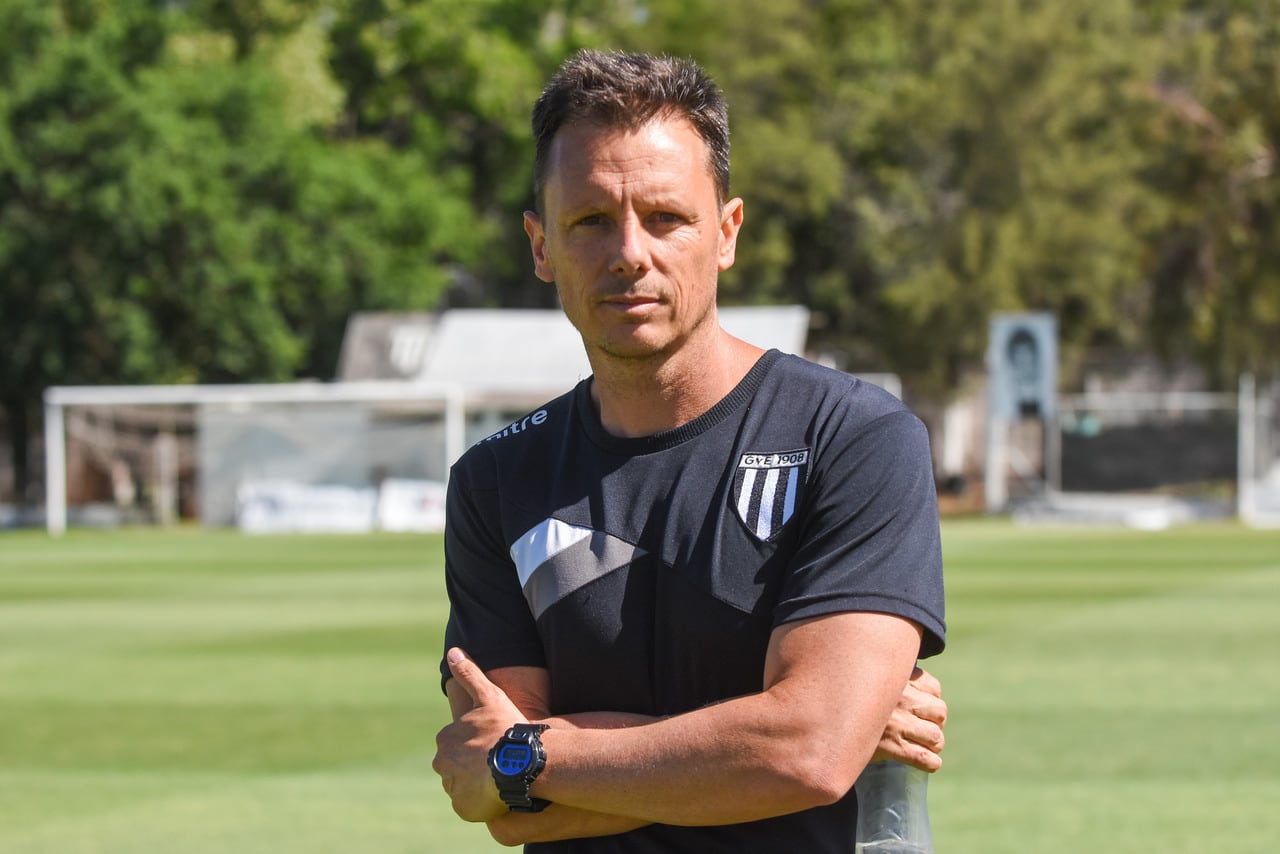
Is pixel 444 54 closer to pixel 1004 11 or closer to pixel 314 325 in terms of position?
pixel 314 325

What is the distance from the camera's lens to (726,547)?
119 inches

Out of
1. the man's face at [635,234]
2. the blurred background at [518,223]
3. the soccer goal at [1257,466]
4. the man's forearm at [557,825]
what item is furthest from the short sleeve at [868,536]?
the soccer goal at [1257,466]

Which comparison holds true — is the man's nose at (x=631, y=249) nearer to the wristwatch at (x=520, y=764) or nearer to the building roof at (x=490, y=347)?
the wristwatch at (x=520, y=764)

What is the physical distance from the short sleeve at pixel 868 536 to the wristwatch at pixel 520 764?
466 mm

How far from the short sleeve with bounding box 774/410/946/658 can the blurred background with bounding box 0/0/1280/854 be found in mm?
18626

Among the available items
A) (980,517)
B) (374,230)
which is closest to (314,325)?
(374,230)

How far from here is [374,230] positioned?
48.0 meters

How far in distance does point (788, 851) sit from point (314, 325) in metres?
47.7

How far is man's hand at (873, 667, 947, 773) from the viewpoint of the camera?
122 inches

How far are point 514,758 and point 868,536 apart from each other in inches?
27.5

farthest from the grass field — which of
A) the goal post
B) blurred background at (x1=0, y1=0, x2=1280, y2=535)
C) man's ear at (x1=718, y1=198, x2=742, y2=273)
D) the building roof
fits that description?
blurred background at (x1=0, y1=0, x2=1280, y2=535)

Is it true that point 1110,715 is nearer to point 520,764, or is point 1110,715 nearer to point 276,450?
point 520,764

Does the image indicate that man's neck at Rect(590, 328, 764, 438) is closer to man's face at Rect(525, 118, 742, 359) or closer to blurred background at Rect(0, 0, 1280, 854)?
man's face at Rect(525, 118, 742, 359)

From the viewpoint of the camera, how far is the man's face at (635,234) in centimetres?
308
